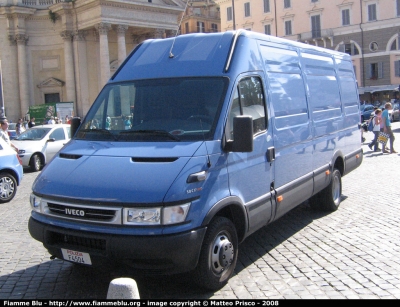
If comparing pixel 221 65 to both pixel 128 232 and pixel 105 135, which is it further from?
pixel 128 232

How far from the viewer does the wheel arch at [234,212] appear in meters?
4.54

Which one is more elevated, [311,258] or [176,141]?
[176,141]

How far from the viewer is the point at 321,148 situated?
7387mm

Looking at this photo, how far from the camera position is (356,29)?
57.3 meters

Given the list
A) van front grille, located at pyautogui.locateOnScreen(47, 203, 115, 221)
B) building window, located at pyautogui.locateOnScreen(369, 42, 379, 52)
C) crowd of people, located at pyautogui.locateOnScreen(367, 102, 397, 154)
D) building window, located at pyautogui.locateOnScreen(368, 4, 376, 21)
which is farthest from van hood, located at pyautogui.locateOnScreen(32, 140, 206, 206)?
Result: building window, located at pyautogui.locateOnScreen(368, 4, 376, 21)

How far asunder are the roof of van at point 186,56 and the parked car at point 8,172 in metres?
5.60

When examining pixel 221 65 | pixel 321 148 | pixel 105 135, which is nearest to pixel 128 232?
pixel 105 135

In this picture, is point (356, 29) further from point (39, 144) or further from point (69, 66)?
point (39, 144)

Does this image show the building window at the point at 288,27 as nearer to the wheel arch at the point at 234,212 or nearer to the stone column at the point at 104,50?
the stone column at the point at 104,50

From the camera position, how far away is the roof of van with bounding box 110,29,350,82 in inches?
207

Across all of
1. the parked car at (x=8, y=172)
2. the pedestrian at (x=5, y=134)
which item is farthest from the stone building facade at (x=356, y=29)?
the parked car at (x=8, y=172)

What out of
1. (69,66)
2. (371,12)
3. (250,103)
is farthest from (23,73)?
(250,103)

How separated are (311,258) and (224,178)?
188cm

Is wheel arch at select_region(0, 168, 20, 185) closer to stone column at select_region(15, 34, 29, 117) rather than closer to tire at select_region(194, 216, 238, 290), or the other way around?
tire at select_region(194, 216, 238, 290)
